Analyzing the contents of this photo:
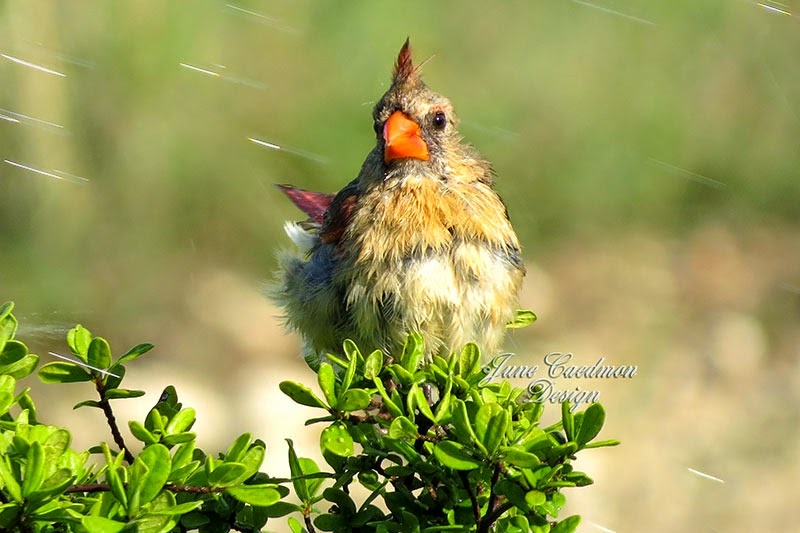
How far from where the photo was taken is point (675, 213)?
15.5ft

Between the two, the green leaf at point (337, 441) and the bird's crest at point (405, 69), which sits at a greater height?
the bird's crest at point (405, 69)

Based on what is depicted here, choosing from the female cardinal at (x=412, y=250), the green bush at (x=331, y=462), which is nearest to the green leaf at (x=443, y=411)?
the green bush at (x=331, y=462)

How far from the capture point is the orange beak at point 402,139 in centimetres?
212

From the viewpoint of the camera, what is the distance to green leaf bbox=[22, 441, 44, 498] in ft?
3.30

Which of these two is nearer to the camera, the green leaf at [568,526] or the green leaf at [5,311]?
the green leaf at [568,526]

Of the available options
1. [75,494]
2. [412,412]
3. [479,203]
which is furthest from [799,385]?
[75,494]

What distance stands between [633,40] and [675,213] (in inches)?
33.3

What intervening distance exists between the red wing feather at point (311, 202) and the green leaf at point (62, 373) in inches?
49.1

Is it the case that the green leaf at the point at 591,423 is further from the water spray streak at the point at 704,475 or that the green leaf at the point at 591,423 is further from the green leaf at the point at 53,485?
the water spray streak at the point at 704,475

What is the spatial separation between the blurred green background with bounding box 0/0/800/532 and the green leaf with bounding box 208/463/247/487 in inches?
95.0

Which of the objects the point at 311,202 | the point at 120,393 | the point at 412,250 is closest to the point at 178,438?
the point at 120,393

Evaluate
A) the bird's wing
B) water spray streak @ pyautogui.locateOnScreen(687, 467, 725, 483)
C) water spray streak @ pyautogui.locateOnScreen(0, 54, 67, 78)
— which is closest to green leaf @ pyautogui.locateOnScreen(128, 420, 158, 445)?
the bird's wing

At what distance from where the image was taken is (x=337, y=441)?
122 centimetres

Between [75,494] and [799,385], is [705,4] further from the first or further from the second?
Answer: [75,494]
